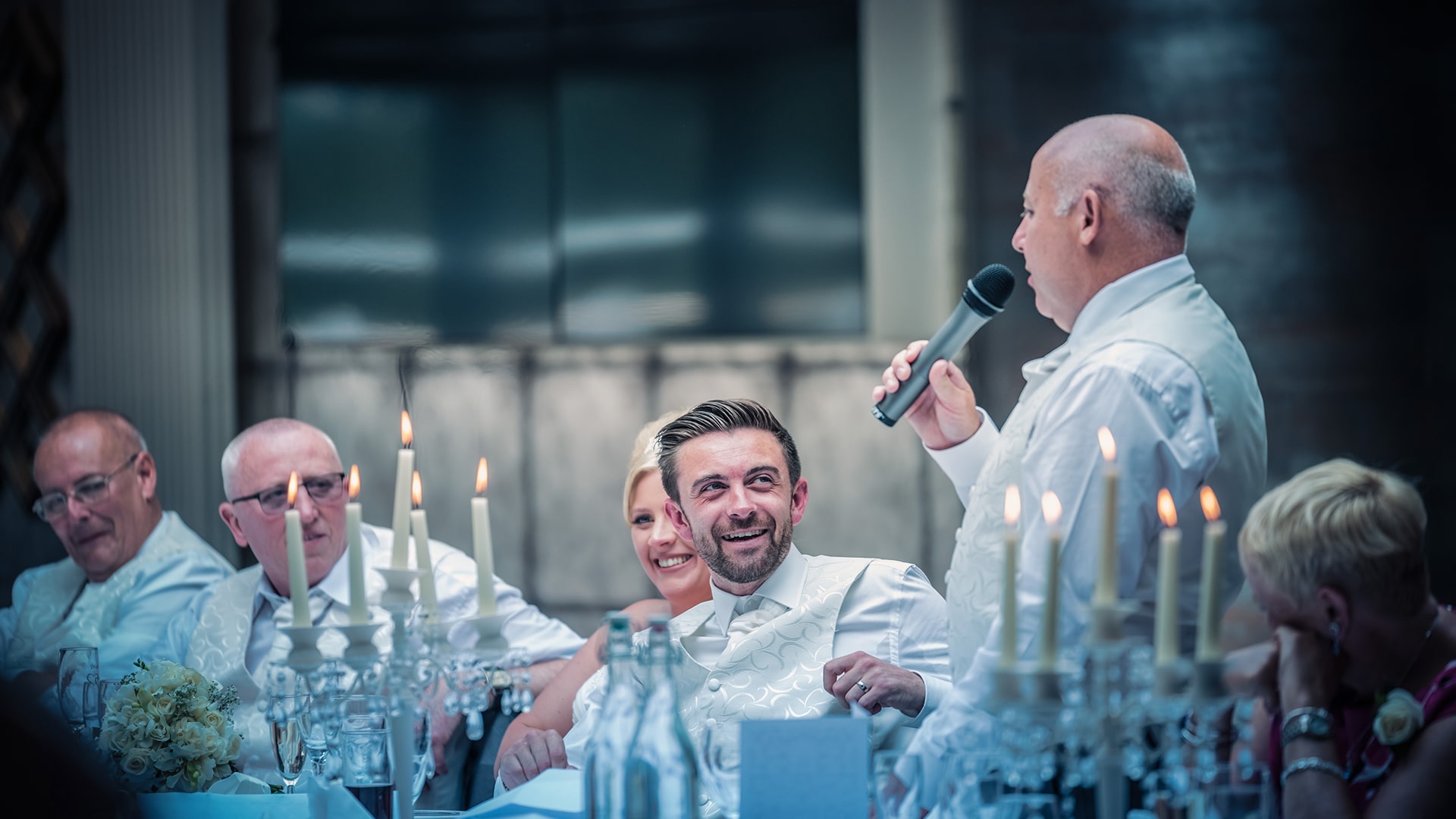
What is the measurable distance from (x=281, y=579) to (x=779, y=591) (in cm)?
122

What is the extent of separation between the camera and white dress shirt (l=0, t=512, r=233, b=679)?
297 centimetres

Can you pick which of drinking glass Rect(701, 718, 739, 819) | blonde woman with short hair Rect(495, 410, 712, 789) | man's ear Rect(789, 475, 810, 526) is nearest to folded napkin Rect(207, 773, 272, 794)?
blonde woman with short hair Rect(495, 410, 712, 789)

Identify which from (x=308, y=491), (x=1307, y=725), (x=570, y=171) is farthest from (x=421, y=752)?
(x=570, y=171)

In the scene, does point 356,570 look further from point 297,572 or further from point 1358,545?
point 1358,545

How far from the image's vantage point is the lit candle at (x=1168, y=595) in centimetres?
120

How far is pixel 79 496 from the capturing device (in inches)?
124

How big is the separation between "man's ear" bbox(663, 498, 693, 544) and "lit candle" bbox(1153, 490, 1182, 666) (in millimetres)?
1166

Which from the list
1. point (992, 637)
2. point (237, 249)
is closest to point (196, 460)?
point (237, 249)

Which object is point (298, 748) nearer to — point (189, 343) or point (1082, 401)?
point (1082, 401)

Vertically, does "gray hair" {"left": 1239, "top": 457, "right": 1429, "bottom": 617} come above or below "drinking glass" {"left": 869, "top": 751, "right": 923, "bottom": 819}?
above

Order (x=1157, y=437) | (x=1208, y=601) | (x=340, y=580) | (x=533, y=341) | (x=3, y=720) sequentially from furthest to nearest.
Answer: (x=533, y=341) → (x=340, y=580) → (x=1157, y=437) → (x=1208, y=601) → (x=3, y=720)

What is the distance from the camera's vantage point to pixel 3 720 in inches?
31.0

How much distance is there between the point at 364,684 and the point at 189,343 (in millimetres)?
3124

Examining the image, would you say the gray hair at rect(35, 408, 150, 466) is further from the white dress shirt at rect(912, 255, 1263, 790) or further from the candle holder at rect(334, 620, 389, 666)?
the white dress shirt at rect(912, 255, 1263, 790)
